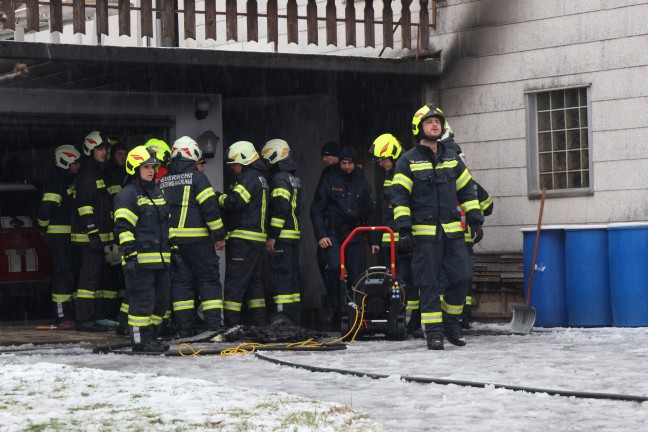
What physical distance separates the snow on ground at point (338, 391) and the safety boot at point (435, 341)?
0.09 m

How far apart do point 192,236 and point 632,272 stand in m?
4.62

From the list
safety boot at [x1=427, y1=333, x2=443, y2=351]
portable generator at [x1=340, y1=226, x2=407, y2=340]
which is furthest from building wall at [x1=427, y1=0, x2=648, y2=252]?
safety boot at [x1=427, y1=333, x2=443, y2=351]

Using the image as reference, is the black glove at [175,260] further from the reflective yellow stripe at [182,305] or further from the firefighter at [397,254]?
the firefighter at [397,254]

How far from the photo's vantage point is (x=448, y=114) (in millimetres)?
16516

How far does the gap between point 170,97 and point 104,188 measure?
5.90ft

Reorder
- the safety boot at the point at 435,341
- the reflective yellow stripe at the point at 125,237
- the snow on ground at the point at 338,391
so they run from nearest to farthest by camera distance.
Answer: the snow on ground at the point at 338,391 < the safety boot at the point at 435,341 < the reflective yellow stripe at the point at 125,237

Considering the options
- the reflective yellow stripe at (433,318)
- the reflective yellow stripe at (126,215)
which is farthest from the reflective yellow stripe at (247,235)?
the reflective yellow stripe at (433,318)

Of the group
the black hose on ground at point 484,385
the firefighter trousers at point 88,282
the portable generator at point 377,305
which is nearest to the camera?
the black hose on ground at point 484,385

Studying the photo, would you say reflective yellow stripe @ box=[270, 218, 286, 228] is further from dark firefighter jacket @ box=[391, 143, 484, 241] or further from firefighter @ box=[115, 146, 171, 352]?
dark firefighter jacket @ box=[391, 143, 484, 241]

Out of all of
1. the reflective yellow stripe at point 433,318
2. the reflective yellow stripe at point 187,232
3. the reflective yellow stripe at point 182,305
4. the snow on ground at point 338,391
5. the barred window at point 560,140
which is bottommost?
the snow on ground at point 338,391

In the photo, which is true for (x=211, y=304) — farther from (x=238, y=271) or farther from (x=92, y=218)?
(x=92, y=218)

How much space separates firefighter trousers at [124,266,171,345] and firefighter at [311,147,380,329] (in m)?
2.90

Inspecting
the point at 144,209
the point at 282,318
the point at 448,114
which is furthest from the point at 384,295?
the point at 448,114

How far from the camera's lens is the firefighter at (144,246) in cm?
1221
